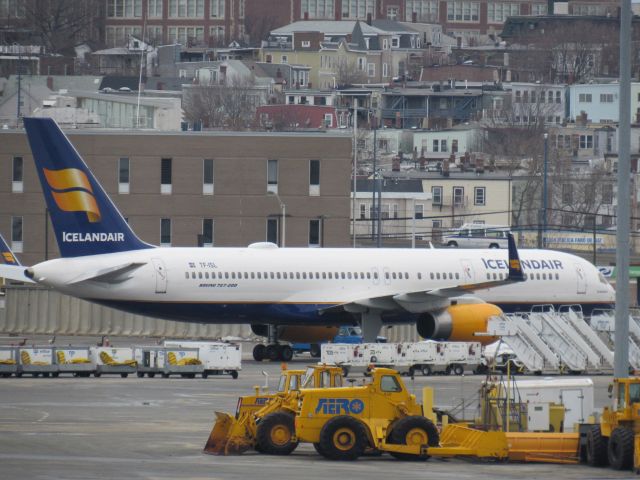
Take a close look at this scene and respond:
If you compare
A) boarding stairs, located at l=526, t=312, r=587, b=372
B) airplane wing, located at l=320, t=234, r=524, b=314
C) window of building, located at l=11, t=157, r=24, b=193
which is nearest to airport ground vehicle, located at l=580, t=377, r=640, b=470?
boarding stairs, located at l=526, t=312, r=587, b=372

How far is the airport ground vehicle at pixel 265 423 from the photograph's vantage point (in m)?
36.5

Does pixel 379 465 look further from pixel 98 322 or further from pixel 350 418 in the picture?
pixel 98 322

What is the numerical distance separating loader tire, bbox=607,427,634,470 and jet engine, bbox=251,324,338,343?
98.1ft

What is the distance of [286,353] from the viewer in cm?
6328

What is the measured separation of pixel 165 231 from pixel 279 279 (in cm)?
2493

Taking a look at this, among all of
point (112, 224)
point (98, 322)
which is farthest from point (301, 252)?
point (98, 322)

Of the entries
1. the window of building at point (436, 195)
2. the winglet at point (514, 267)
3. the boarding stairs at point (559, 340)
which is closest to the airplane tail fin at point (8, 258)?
the winglet at point (514, 267)

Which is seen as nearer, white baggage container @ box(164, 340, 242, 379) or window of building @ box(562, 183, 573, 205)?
white baggage container @ box(164, 340, 242, 379)

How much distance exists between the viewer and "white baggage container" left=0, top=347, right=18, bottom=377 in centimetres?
5500

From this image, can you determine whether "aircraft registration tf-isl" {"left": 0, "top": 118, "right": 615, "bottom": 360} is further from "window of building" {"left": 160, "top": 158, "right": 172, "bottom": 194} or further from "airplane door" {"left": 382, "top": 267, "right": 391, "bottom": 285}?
"window of building" {"left": 160, "top": 158, "right": 172, "bottom": 194}

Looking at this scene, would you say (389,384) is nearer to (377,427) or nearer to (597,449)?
(377,427)

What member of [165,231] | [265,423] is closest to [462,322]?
[265,423]

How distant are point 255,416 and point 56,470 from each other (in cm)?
517

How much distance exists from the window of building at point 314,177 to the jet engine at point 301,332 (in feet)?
67.1
